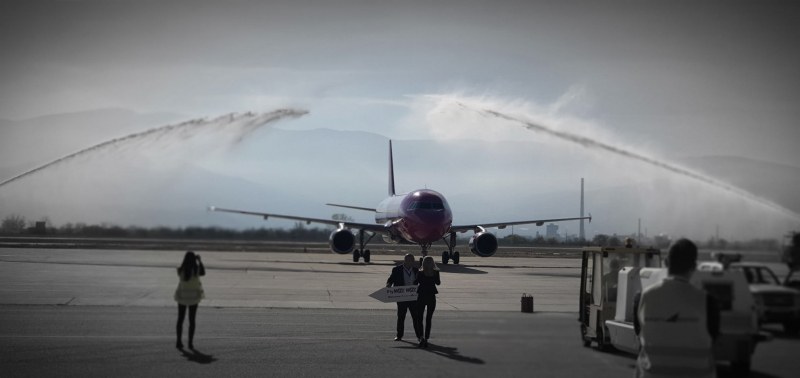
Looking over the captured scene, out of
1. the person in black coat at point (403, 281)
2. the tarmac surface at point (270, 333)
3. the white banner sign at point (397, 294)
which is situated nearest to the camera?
the tarmac surface at point (270, 333)

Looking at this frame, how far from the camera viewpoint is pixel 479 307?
3234 cm

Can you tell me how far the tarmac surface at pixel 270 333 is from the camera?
16734mm

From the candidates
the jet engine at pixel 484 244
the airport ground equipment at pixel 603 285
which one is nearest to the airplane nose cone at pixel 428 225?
the jet engine at pixel 484 244

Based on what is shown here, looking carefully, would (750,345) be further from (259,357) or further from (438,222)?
(438,222)

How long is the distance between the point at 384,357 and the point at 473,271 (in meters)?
33.4

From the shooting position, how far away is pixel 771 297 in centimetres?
1096

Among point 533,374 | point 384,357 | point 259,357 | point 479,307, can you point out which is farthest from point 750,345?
point 479,307

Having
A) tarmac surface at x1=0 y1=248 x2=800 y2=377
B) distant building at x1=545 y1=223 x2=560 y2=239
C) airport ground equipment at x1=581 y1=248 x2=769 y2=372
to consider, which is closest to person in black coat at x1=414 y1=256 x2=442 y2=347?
tarmac surface at x1=0 y1=248 x2=800 y2=377

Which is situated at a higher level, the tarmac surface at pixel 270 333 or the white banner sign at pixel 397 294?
the white banner sign at pixel 397 294

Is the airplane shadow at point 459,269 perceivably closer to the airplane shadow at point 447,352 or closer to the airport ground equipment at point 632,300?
the airplane shadow at point 447,352

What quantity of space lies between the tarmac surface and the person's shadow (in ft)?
0.10

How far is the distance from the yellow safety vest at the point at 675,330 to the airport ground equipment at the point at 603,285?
2470mm

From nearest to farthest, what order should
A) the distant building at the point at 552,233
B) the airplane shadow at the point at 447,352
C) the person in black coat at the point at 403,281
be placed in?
the airplane shadow at the point at 447,352 → the distant building at the point at 552,233 → the person in black coat at the point at 403,281

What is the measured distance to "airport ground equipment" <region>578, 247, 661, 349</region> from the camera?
13.1m
